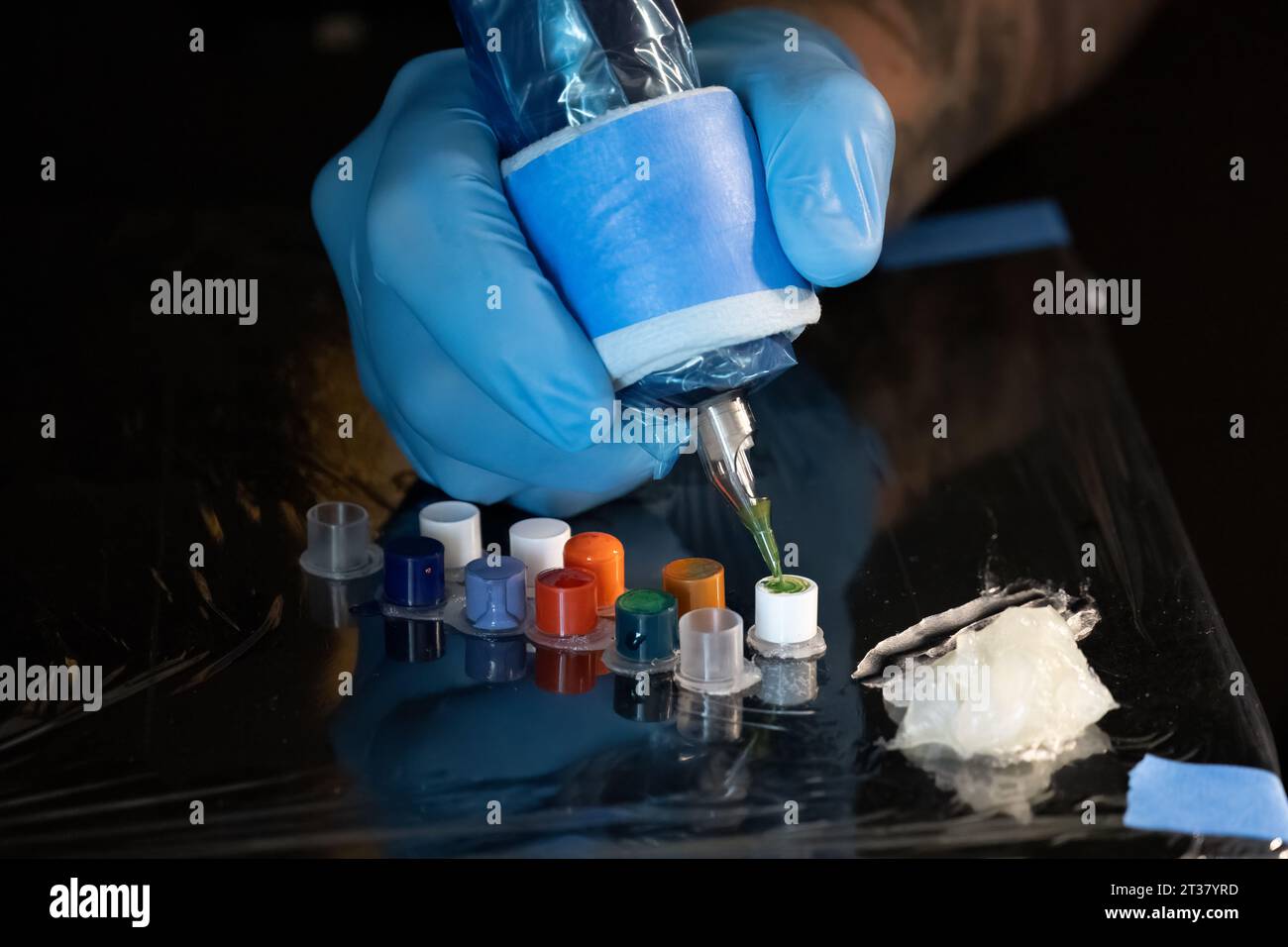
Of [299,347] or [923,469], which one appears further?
[299,347]

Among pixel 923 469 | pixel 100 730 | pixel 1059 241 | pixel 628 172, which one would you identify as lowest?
pixel 100 730

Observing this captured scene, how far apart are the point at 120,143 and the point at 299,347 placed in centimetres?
40

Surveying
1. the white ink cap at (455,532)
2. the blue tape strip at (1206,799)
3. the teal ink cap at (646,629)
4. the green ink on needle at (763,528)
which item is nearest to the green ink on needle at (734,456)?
the green ink on needle at (763,528)

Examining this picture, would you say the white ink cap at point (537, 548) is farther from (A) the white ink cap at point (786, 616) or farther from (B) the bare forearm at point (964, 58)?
(B) the bare forearm at point (964, 58)

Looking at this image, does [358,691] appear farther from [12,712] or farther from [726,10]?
[726,10]

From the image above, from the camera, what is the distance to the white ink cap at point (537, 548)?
127 cm

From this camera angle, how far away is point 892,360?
1628 mm

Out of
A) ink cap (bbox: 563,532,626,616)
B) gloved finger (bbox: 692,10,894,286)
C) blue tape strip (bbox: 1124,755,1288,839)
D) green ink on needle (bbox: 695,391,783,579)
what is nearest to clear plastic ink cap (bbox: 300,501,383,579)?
ink cap (bbox: 563,532,626,616)

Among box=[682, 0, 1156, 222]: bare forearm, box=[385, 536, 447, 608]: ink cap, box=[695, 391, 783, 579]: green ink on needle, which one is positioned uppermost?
box=[682, 0, 1156, 222]: bare forearm

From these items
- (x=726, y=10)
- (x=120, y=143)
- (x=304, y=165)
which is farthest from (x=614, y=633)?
(x=120, y=143)

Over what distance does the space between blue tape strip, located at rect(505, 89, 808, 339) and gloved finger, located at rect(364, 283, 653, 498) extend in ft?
0.87

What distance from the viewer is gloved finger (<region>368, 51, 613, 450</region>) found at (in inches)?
42.4

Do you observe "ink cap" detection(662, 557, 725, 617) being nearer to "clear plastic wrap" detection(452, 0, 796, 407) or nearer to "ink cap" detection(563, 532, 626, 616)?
"ink cap" detection(563, 532, 626, 616)

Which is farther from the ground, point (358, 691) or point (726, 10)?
point (726, 10)
